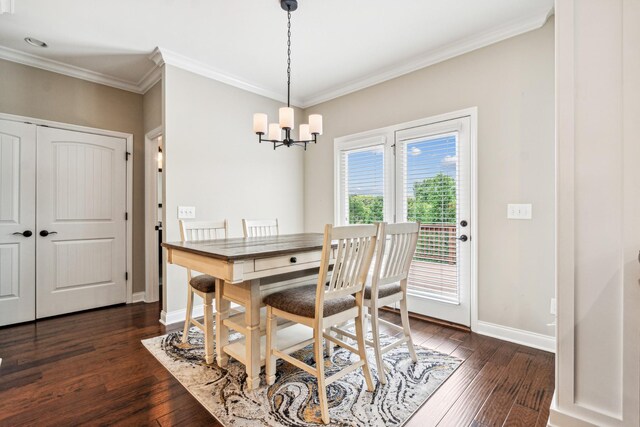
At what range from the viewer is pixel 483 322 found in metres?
2.70

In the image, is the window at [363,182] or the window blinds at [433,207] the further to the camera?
the window at [363,182]

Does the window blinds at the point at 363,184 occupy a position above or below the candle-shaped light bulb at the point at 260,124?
below

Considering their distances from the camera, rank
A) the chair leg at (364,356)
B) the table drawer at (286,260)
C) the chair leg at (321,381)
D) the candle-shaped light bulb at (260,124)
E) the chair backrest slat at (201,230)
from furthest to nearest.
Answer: the chair backrest slat at (201,230)
the candle-shaped light bulb at (260,124)
the chair leg at (364,356)
the table drawer at (286,260)
the chair leg at (321,381)

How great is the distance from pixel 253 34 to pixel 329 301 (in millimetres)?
2427

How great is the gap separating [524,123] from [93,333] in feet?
13.8

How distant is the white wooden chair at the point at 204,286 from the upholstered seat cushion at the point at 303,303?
0.52 metres

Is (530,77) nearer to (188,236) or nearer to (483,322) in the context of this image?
(483,322)

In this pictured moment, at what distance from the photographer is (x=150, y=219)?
3.77m

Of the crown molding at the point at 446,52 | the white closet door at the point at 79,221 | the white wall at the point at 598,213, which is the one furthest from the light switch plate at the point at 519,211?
the white closet door at the point at 79,221

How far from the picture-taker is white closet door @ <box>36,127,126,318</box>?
3150 millimetres

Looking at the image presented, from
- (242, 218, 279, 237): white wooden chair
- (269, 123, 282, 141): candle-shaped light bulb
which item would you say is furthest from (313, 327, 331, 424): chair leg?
(269, 123, 282, 141): candle-shaped light bulb

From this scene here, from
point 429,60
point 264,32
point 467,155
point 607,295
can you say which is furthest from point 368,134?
point 607,295

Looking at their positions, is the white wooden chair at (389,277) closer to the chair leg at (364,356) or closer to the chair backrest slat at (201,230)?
the chair leg at (364,356)

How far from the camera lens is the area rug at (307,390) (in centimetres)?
160
